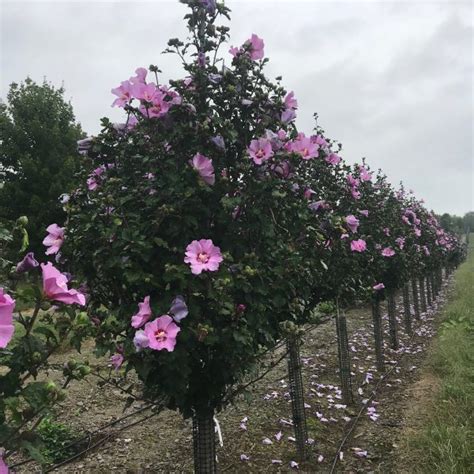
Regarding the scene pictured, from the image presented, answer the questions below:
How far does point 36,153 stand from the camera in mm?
18078

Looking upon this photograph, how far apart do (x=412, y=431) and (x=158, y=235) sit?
3.29 meters

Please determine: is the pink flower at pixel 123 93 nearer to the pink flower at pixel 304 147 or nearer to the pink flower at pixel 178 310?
the pink flower at pixel 304 147

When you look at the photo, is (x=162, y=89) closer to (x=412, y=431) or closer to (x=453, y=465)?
(x=453, y=465)

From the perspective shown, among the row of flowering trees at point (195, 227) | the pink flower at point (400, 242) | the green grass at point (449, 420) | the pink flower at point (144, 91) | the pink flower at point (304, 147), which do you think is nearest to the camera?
the row of flowering trees at point (195, 227)

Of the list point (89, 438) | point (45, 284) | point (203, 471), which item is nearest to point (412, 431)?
point (203, 471)

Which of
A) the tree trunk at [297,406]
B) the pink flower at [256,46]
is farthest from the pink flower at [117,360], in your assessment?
the tree trunk at [297,406]

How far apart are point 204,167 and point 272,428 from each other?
3321mm

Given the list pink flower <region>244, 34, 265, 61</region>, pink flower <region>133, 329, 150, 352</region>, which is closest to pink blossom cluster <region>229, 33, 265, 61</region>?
pink flower <region>244, 34, 265, 61</region>

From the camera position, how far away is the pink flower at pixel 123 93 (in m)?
2.24

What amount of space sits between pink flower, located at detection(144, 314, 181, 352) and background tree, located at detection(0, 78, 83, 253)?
13549 millimetres

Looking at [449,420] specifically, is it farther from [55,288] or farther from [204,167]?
[55,288]

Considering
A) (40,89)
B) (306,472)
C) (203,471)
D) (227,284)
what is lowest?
(306,472)

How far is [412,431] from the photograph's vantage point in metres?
4.34

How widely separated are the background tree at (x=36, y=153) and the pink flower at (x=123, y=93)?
515 inches
